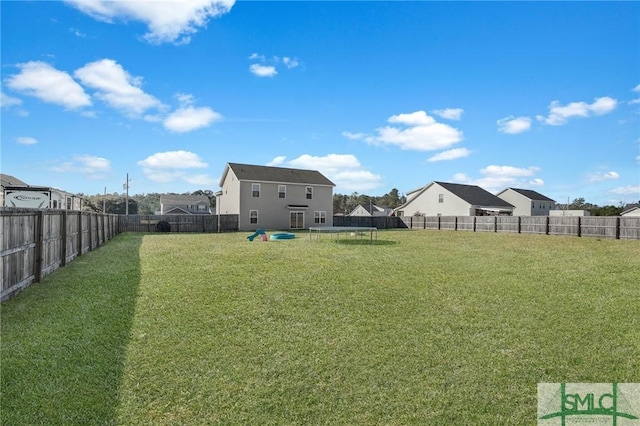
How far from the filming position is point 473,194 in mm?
39938

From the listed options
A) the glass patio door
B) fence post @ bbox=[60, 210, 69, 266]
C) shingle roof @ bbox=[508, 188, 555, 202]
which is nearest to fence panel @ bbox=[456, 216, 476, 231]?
the glass patio door

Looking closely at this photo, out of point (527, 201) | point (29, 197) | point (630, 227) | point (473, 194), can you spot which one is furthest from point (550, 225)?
point (29, 197)

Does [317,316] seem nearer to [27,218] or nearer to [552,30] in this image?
[27,218]

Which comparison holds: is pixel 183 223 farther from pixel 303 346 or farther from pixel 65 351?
pixel 303 346

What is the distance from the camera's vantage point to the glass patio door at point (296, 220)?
32.6m

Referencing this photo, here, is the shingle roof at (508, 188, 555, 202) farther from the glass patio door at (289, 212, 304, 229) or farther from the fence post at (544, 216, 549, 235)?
the glass patio door at (289, 212, 304, 229)

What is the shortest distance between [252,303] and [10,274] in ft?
13.1

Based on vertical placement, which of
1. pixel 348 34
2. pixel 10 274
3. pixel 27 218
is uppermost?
pixel 348 34

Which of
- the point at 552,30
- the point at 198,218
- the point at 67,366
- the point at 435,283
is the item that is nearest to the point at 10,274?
the point at 67,366

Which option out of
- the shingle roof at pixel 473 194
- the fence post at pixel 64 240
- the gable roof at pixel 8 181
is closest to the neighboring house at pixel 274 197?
the shingle roof at pixel 473 194

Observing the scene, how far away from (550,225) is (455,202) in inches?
590

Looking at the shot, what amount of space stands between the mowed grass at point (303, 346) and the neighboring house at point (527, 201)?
42878 mm

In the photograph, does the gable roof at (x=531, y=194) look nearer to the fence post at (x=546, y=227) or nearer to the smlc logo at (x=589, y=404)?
the fence post at (x=546, y=227)

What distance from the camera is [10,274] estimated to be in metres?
5.85
